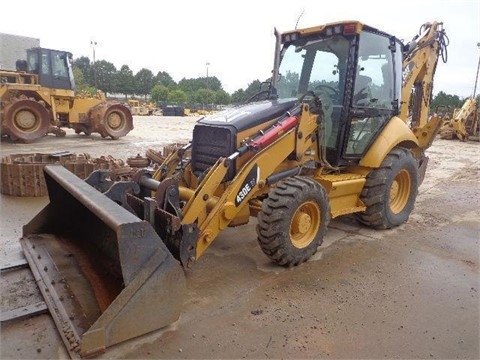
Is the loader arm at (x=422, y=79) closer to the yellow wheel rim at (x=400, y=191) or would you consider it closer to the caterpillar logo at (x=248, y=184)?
the yellow wheel rim at (x=400, y=191)

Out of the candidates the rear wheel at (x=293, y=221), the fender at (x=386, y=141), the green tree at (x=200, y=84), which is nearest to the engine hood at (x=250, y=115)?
the rear wheel at (x=293, y=221)

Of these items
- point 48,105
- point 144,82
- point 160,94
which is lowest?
point 48,105

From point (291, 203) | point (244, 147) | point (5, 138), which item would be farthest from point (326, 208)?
point (5, 138)

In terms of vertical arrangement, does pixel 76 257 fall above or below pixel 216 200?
below

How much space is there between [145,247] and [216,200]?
112 centimetres

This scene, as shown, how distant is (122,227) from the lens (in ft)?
8.86

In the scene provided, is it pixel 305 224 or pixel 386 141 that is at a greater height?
pixel 386 141

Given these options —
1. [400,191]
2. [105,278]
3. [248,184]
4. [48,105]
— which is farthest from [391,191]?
[48,105]

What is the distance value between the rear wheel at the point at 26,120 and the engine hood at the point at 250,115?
10104 mm

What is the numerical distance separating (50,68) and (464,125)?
59.4 ft

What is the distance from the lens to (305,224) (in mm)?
4164

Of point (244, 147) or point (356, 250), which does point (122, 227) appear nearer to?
point (244, 147)

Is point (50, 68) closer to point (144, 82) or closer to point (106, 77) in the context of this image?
point (106, 77)

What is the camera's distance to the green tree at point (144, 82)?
236 ft
